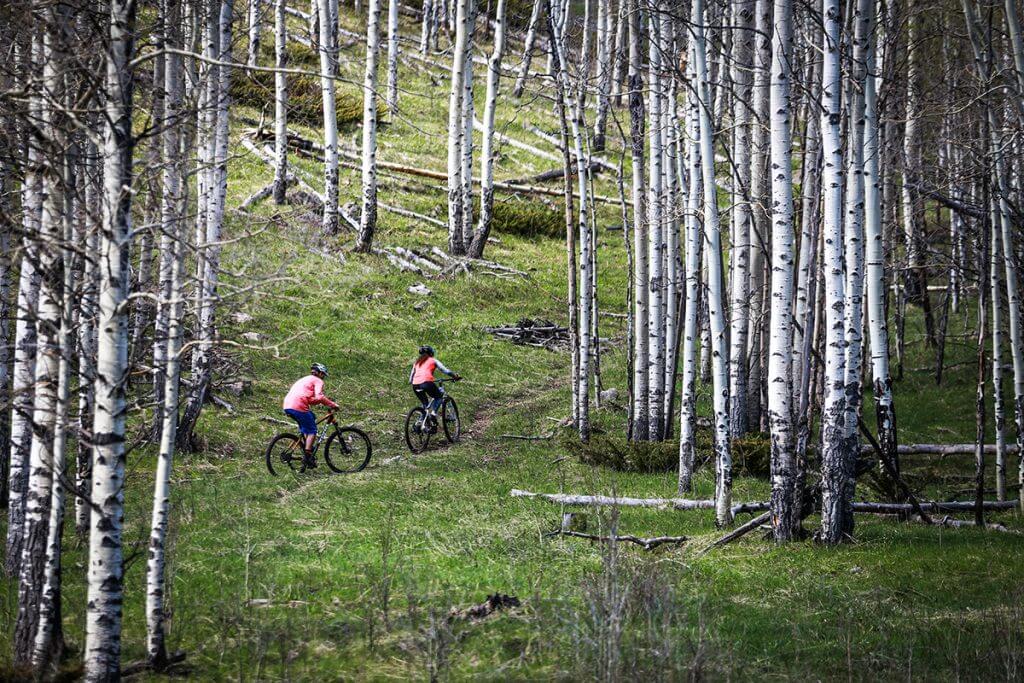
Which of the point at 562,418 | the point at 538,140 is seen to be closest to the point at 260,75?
the point at 538,140

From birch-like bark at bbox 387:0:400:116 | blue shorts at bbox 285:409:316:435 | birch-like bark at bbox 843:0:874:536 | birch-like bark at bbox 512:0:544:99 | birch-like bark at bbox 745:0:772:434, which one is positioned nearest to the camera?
birch-like bark at bbox 843:0:874:536

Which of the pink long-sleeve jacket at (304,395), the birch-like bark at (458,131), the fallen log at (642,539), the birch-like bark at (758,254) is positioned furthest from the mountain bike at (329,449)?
the birch-like bark at (458,131)

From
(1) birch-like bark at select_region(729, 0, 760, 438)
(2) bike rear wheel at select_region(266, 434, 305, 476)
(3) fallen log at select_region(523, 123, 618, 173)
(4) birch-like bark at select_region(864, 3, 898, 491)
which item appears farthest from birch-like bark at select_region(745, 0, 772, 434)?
(3) fallen log at select_region(523, 123, 618, 173)

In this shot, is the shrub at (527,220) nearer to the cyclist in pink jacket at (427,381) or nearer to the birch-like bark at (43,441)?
the cyclist in pink jacket at (427,381)

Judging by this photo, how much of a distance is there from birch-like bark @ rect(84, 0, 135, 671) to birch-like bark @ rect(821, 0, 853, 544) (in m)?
6.57

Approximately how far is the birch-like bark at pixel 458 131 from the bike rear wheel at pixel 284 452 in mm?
12694

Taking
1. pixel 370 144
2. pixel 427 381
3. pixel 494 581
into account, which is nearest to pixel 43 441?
pixel 494 581

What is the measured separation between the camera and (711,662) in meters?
6.72

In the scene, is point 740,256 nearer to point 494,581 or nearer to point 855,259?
point 855,259

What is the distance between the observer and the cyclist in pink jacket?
52.7 ft

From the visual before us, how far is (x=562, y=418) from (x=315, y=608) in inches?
391

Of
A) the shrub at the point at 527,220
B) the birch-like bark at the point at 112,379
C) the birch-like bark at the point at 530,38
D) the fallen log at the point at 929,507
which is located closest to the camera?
the birch-like bark at the point at 112,379

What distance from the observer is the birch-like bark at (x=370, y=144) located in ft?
76.1

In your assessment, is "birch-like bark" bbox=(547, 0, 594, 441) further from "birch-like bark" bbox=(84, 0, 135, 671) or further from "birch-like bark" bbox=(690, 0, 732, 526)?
"birch-like bark" bbox=(84, 0, 135, 671)
